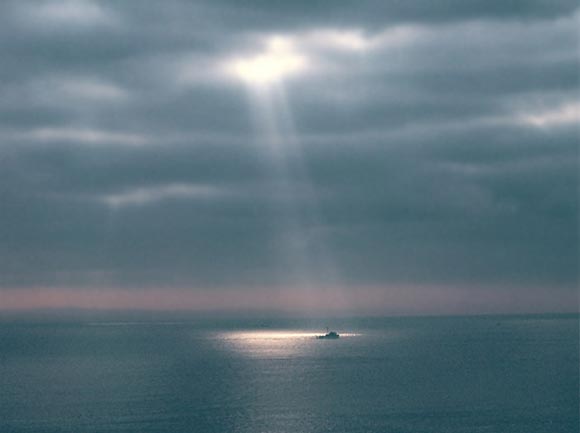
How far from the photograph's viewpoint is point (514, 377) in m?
180

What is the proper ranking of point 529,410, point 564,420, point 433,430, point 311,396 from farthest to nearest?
1. point 311,396
2. point 529,410
3. point 564,420
4. point 433,430

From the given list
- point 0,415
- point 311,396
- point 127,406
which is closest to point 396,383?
point 311,396

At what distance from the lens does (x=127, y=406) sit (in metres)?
128

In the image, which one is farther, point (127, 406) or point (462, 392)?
point (462, 392)

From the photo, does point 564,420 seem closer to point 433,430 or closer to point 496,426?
point 496,426

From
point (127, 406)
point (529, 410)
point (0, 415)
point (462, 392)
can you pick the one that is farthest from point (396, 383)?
point (0, 415)

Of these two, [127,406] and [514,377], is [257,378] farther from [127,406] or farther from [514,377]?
[514,377]

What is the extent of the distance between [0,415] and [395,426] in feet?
221

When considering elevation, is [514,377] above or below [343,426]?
above

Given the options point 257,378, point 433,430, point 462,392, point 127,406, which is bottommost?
point 433,430

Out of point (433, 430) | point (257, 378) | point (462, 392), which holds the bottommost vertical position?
point (433, 430)

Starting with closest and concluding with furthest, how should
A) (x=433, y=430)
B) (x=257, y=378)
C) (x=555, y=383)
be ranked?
(x=433, y=430) → (x=555, y=383) → (x=257, y=378)

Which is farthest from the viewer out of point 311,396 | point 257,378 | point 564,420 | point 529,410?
point 257,378

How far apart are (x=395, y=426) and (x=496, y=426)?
16.4 metres
